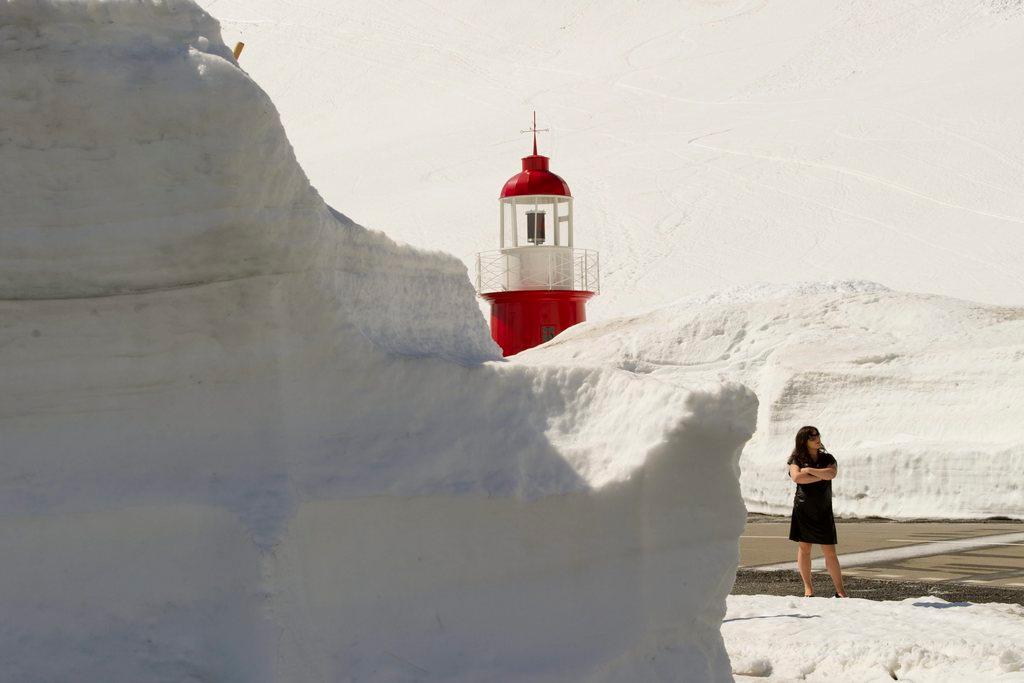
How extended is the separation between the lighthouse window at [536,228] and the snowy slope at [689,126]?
8.44 meters

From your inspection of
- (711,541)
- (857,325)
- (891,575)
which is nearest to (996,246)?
(857,325)

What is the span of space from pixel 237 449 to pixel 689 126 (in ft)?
143

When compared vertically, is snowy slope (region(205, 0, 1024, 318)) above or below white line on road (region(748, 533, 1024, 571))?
above

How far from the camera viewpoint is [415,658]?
358cm

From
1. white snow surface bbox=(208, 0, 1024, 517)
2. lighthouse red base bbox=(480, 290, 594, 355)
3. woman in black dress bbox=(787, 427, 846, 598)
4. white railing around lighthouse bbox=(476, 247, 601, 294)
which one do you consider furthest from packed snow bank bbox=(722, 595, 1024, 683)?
white railing around lighthouse bbox=(476, 247, 601, 294)

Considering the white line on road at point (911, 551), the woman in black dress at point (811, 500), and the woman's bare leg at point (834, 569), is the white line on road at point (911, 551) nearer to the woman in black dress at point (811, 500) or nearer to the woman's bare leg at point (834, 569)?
the woman in black dress at point (811, 500)

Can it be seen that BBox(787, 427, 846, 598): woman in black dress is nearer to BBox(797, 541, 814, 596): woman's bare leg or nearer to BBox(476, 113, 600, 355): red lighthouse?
BBox(797, 541, 814, 596): woman's bare leg

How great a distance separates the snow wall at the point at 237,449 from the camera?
347 cm

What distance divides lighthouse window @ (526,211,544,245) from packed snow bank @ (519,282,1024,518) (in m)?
6.02

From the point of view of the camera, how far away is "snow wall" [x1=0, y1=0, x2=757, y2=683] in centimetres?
347

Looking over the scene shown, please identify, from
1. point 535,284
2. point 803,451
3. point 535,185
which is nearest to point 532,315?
point 535,284

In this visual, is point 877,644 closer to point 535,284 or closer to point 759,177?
point 535,284

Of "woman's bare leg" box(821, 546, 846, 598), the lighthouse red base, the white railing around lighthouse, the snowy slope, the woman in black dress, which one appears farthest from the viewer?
the snowy slope

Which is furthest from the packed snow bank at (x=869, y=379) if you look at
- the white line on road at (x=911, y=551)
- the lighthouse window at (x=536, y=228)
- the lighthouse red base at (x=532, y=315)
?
the lighthouse window at (x=536, y=228)
